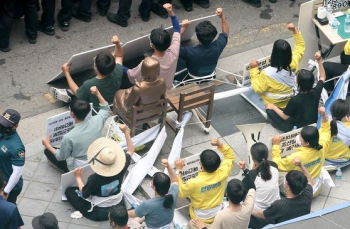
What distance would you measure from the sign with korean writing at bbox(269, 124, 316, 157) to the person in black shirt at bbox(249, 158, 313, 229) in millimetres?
905

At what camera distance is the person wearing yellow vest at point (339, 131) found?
1099 cm

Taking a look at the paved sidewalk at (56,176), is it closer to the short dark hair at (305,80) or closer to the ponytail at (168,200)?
the short dark hair at (305,80)

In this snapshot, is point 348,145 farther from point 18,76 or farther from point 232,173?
point 18,76

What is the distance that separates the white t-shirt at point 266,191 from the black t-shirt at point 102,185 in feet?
5.02

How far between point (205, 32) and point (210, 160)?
2641 millimetres

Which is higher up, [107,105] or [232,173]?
[107,105]

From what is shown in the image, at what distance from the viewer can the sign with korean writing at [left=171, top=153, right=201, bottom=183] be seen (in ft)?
34.5

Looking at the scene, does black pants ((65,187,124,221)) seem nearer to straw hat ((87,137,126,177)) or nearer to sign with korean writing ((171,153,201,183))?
straw hat ((87,137,126,177))

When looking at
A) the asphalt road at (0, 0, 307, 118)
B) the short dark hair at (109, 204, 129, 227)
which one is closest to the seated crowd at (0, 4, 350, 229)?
the short dark hair at (109, 204, 129, 227)

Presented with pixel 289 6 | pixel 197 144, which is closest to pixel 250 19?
pixel 289 6

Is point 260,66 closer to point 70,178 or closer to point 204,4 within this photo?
point 204,4

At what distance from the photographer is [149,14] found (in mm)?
14359

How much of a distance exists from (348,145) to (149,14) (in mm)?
4546

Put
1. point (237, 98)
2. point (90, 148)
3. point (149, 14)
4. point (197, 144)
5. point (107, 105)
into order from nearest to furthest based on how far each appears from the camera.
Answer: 1. point (90, 148)
2. point (107, 105)
3. point (197, 144)
4. point (237, 98)
5. point (149, 14)
